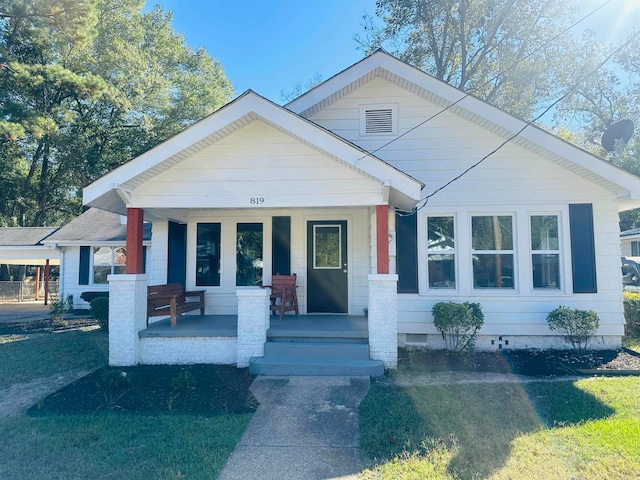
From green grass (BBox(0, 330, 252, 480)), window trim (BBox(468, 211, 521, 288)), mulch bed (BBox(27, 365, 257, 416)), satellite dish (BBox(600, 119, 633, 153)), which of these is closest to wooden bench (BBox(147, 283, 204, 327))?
mulch bed (BBox(27, 365, 257, 416))

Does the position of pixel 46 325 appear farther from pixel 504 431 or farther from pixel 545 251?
pixel 545 251

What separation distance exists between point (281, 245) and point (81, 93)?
1722cm

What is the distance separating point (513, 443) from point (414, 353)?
341 cm

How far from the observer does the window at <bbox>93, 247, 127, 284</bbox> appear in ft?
48.5

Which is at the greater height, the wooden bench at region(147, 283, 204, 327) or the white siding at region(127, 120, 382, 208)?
the white siding at region(127, 120, 382, 208)

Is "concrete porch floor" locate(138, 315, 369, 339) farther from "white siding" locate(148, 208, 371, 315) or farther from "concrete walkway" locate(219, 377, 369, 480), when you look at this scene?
"concrete walkway" locate(219, 377, 369, 480)

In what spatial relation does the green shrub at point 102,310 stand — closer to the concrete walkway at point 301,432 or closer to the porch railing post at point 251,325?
the porch railing post at point 251,325

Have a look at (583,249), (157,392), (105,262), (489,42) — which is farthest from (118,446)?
(489,42)

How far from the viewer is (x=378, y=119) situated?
820 centimetres

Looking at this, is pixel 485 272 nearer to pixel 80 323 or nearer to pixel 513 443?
pixel 513 443

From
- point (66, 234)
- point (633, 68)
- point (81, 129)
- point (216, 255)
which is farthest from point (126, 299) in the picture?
point (633, 68)

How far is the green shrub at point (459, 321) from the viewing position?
6.96 metres

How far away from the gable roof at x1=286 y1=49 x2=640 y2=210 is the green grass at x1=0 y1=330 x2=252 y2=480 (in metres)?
6.14

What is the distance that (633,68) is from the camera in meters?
19.1
